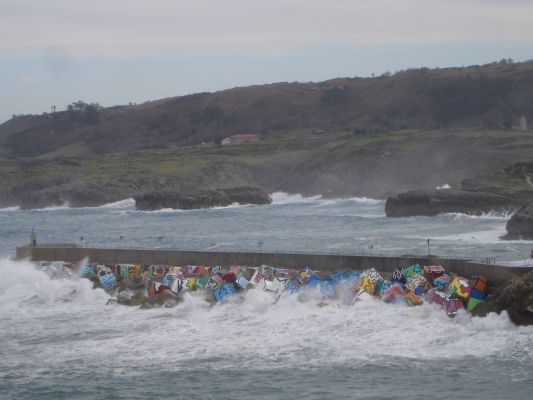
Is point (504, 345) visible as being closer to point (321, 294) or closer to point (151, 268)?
point (321, 294)

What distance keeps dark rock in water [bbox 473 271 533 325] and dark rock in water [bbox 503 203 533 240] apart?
Result: 64.2 feet

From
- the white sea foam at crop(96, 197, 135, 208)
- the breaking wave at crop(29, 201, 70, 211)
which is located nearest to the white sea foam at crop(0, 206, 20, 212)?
the breaking wave at crop(29, 201, 70, 211)

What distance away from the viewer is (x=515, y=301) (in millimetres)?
21359

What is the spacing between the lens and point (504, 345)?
66.0 ft

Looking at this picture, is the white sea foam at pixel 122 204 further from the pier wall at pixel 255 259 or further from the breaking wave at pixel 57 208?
the pier wall at pixel 255 259

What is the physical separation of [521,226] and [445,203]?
62.7 ft

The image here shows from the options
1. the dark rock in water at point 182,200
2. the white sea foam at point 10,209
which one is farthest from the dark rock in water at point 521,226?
the white sea foam at point 10,209

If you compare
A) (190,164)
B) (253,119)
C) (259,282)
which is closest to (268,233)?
(259,282)

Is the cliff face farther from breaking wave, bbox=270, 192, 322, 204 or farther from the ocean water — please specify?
breaking wave, bbox=270, 192, 322, 204

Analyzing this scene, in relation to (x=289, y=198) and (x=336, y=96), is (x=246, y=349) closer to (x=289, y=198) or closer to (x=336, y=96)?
(x=289, y=198)

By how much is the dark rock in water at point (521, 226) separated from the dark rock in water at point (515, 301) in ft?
64.2

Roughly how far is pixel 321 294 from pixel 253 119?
137106 millimetres

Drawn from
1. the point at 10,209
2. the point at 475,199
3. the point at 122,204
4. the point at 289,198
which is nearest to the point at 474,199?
the point at 475,199

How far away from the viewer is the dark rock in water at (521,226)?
1620 inches
